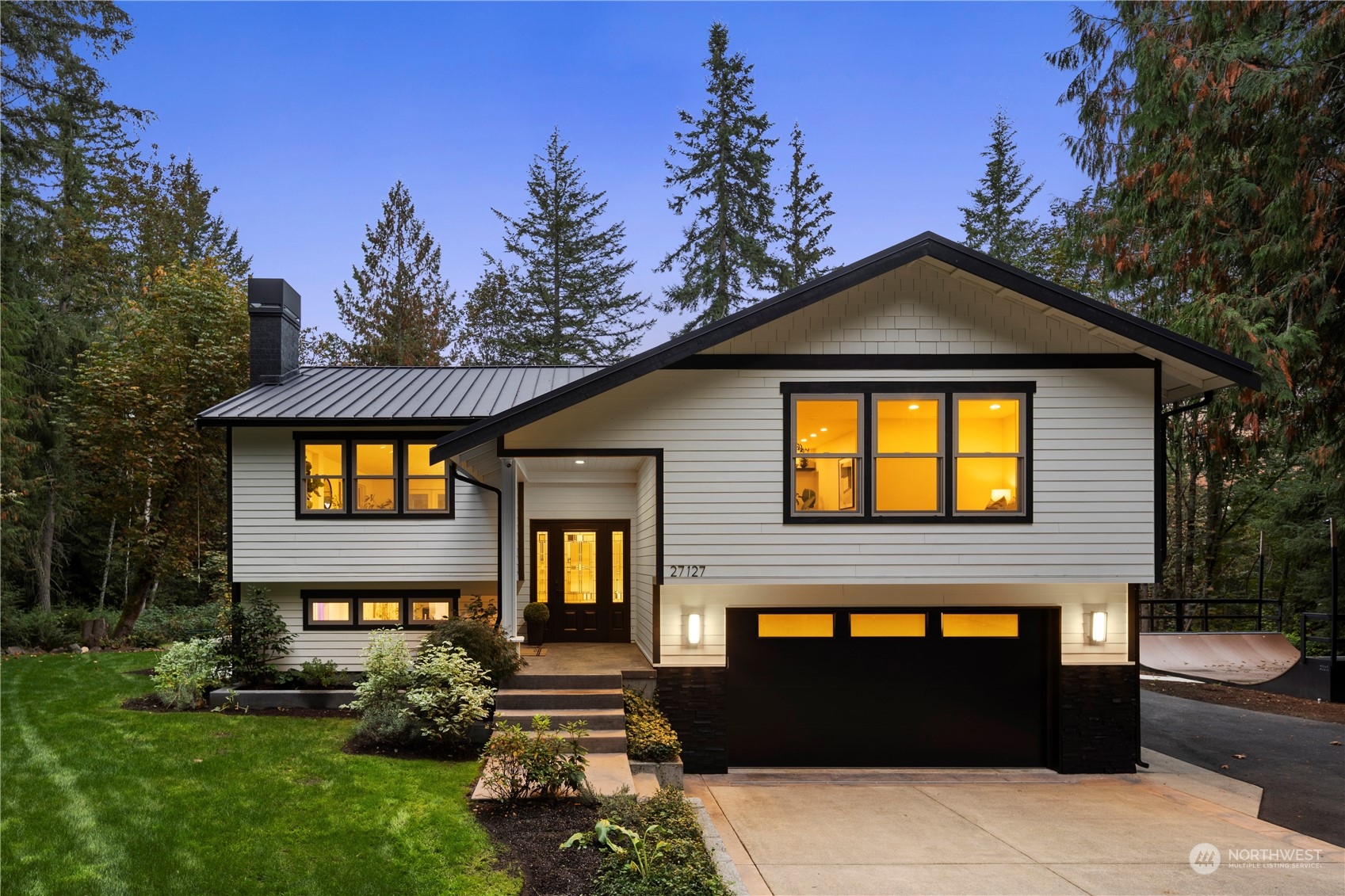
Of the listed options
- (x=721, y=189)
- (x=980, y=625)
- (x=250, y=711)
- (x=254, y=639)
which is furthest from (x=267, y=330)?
(x=721, y=189)

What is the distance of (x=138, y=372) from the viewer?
16.0 metres

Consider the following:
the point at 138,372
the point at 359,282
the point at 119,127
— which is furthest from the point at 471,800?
the point at 119,127

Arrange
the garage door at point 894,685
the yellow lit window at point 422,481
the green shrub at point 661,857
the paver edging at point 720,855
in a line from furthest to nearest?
the yellow lit window at point 422,481 → the garage door at point 894,685 → the paver edging at point 720,855 → the green shrub at point 661,857

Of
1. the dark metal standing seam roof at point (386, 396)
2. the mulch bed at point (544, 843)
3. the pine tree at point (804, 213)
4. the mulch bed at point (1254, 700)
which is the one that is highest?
the pine tree at point (804, 213)

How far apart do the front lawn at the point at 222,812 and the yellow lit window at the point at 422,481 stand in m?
3.54

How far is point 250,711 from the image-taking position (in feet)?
34.6

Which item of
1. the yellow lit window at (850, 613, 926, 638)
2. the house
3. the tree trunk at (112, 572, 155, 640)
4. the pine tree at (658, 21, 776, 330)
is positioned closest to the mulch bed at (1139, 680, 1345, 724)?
the house

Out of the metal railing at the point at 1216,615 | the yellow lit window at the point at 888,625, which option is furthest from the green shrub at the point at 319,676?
the metal railing at the point at 1216,615

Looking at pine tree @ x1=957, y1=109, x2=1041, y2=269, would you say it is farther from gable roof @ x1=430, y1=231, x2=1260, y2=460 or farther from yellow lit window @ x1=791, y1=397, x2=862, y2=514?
yellow lit window @ x1=791, y1=397, x2=862, y2=514

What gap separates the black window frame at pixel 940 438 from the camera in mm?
9203

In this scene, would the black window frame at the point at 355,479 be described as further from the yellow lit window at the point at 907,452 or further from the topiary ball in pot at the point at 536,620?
the yellow lit window at the point at 907,452

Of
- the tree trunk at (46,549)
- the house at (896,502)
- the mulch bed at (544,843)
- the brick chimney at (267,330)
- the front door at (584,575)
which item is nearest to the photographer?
the mulch bed at (544,843)

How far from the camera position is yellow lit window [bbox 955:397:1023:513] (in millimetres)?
9312

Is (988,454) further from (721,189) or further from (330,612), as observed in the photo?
(721,189)
